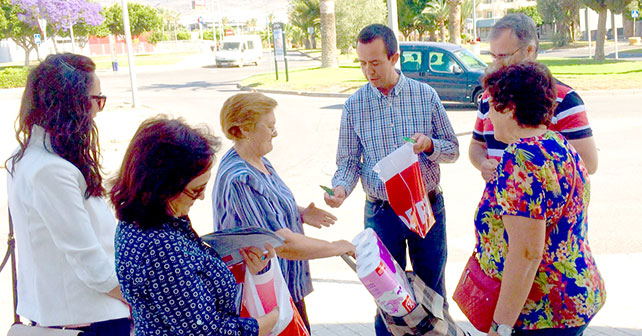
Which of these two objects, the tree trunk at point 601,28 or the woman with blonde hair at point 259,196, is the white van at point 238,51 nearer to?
the tree trunk at point 601,28

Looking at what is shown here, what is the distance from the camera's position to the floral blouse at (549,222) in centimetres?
222

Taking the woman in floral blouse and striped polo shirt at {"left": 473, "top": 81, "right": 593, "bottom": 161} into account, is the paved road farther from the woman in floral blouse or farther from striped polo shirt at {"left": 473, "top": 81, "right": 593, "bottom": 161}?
striped polo shirt at {"left": 473, "top": 81, "right": 593, "bottom": 161}

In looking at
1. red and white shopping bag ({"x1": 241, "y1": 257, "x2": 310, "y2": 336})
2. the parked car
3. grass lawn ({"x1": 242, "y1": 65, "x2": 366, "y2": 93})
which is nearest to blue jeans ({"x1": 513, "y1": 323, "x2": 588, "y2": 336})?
red and white shopping bag ({"x1": 241, "y1": 257, "x2": 310, "y2": 336})

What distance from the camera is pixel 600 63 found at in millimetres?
28000

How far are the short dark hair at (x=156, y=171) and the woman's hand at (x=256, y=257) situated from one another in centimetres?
39

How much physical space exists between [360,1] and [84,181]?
144 feet

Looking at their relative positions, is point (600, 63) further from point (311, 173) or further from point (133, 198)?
point (133, 198)

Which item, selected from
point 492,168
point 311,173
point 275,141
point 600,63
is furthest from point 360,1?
point 492,168

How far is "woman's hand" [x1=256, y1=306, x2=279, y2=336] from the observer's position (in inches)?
86.2

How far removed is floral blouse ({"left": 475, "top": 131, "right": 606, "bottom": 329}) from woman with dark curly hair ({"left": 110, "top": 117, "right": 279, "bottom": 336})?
952 mm

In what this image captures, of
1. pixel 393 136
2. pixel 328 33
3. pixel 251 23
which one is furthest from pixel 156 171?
pixel 251 23

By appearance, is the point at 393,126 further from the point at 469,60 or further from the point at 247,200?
the point at 469,60

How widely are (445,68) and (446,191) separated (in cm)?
933

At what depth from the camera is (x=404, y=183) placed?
128 inches
